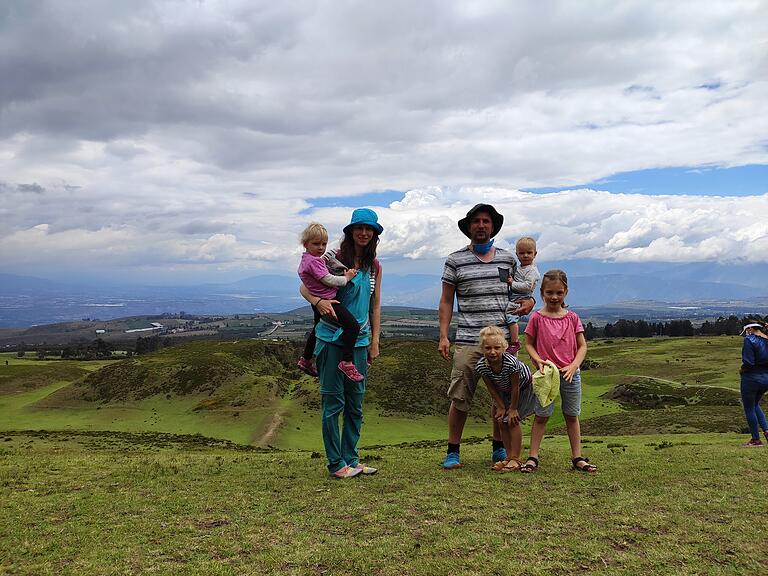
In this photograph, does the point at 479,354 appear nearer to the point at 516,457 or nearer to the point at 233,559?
the point at 516,457

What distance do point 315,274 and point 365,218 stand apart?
4.13 ft

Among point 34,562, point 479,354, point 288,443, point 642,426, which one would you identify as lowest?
point 288,443

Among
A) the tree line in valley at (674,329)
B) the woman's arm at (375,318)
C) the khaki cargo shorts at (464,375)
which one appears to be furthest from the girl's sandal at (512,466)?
the tree line in valley at (674,329)

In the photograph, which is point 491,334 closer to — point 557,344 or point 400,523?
point 557,344

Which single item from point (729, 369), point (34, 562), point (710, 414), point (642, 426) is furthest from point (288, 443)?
point (729, 369)

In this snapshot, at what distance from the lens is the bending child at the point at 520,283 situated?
338 inches

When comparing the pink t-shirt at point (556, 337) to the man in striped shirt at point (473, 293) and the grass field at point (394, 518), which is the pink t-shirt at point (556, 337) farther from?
the grass field at point (394, 518)

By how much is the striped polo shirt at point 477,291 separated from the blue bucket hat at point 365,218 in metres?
1.48

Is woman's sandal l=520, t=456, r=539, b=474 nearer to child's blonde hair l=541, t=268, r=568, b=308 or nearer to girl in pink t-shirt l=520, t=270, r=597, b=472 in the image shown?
girl in pink t-shirt l=520, t=270, r=597, b=472

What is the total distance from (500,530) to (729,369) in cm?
5519

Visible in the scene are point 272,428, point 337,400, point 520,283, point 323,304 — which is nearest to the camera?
point 323,304

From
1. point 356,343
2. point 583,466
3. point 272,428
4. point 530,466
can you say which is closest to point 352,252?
point 356,343

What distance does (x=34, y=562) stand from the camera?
5.20 meters

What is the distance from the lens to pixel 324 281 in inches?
302
